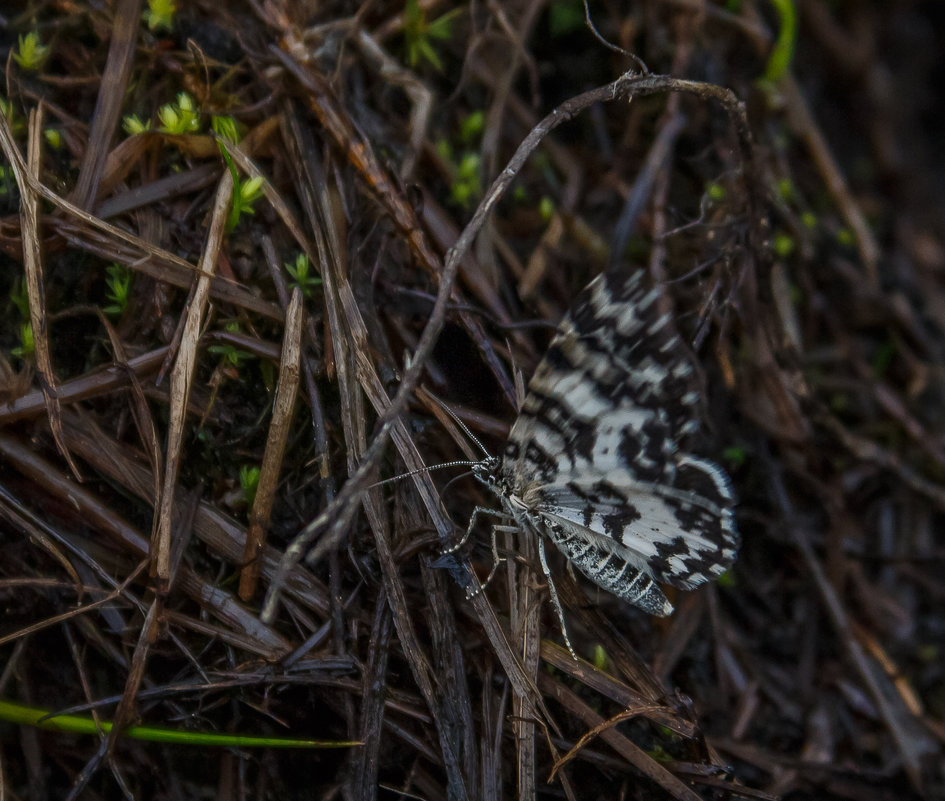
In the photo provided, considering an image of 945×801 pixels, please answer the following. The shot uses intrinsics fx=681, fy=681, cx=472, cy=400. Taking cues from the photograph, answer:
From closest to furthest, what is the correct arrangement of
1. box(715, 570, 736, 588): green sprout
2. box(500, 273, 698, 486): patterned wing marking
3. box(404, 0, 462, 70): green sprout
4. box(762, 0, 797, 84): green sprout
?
box(500, 273, 698, 486): patterned wing marking
box(404, 0, 462, 70): green sprout
box(715, 570, 736, 588): green sprout
box(762, 0, 797, 84): green sprout

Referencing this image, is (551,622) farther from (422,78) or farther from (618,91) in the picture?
(422,78)

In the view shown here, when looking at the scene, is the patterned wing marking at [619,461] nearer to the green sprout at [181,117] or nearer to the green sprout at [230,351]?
the green sprout at [230,351]

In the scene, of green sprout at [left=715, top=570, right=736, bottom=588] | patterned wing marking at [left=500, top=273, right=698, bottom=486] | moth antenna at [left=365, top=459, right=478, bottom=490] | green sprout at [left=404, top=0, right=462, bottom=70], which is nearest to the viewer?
patterned wing marking at [left=500, top=273, right=698, bottom=486]

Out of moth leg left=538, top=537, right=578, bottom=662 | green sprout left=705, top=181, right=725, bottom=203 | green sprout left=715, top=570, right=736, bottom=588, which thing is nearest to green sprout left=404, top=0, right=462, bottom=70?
green sprout left=705, top=181, right=725, bottom=203

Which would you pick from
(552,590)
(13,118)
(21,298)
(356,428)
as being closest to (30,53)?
(13,118)

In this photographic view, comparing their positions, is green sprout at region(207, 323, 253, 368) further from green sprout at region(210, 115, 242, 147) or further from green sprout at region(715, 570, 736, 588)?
green sprout at region(715, 570, 736, 588)

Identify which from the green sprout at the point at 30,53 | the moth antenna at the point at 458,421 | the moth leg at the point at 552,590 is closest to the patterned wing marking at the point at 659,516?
the moth leg at the point at 552,590

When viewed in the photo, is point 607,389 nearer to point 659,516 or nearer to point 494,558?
point 659,516
